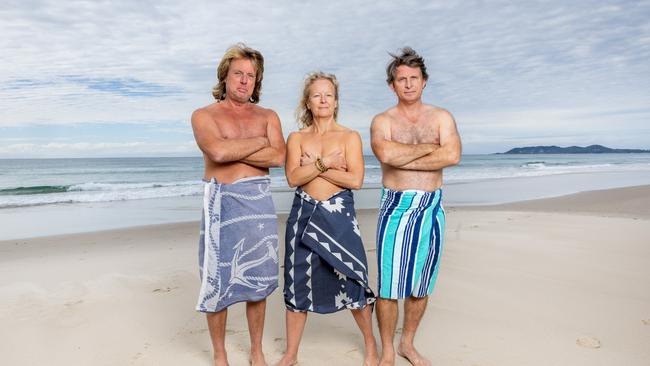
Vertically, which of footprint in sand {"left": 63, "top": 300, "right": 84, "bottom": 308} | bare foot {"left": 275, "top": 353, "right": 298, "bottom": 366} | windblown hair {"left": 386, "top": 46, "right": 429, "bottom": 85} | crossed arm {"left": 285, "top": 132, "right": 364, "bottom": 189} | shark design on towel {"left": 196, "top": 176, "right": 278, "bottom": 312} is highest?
windblown hair {"left": 386, "top": 46, "right": 429, "bottom": 85}

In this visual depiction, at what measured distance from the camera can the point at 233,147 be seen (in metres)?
3.21

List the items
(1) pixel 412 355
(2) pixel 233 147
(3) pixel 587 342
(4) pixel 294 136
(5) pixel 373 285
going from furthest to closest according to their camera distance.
→ 1. (5) pixel 373 285
2. (3) pixel 587 342
3. (1) pixel 412 355
4. (4) pixel 294 136
5. (2) pixel 233 147

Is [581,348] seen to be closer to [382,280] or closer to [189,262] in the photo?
[382,280]

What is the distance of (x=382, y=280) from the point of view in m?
3.46

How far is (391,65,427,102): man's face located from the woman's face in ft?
1.52

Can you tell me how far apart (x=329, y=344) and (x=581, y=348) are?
1.90 meters

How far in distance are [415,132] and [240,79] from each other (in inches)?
48.6

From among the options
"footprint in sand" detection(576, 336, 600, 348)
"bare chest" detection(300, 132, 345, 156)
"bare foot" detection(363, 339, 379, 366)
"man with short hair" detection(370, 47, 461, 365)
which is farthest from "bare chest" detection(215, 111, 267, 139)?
"footprint in sand" detection(576, 336, 600, 348)

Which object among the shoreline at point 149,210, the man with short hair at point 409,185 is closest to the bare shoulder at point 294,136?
the man with short hair at point 409,185

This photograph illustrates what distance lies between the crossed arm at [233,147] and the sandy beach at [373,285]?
1.52 metres

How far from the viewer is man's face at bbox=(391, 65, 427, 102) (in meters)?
3.41

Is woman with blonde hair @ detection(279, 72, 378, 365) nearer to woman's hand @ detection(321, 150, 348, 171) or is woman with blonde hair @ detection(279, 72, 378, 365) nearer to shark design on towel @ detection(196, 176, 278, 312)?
woman's hand @ detection(321, 150, 348, 171)

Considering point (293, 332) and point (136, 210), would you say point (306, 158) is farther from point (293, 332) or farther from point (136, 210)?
point (136, 210)

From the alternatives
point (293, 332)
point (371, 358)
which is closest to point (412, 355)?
point (371, 358)
